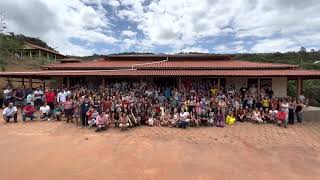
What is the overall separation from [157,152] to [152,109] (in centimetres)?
385

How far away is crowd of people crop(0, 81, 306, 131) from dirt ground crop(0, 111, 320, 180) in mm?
508

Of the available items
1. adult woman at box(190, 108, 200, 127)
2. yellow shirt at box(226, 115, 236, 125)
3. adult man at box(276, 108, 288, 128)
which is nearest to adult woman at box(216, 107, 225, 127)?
yellow shirt at box(226, 115, 236, 125)

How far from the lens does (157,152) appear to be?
10125mm

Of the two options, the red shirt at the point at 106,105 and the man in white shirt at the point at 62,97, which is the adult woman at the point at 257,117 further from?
the man in white shirt at the point at 62,97

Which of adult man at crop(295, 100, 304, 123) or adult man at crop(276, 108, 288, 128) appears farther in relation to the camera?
adult man at crop(295, 100, 304, 123)

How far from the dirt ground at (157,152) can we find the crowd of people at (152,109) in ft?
1.67

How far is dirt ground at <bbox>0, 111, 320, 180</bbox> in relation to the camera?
859 cm

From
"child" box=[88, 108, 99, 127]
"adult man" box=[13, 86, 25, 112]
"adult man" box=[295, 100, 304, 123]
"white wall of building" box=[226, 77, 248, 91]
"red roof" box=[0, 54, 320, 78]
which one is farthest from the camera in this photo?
"white wall of building" box=[226, 77, 248, 91]

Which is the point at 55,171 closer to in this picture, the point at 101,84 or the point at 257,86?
the point at 101,84

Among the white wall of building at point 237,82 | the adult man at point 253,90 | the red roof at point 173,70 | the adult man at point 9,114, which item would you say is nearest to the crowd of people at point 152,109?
the adult man at point 9,114

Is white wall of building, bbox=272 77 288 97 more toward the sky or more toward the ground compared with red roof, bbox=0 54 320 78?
more toward the ground

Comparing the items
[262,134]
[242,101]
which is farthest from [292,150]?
[242,101]

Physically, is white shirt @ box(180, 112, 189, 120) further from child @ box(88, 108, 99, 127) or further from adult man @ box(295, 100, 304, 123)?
adult man @ box(295, 100, 304, 123)

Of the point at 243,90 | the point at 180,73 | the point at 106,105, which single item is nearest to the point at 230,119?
the point at 243,90
